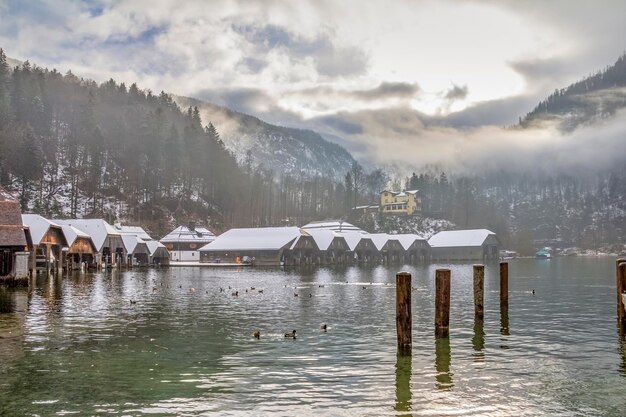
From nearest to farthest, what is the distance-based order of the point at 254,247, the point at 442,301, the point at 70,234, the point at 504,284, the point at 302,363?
the point at 302,363 → the point at 442,301 → the point at 504,284 → the point at 70,234 → the point at 254,247

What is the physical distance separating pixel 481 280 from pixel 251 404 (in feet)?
65.6

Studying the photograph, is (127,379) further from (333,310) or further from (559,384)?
(333,310)

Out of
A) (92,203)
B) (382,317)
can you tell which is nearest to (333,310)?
(382,317)

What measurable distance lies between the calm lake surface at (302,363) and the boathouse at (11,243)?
16.9 m

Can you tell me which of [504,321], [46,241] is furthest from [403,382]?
[46,241]

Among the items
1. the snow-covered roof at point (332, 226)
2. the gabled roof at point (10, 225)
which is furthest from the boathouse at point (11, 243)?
the snow-covered roof at point (332, 226)

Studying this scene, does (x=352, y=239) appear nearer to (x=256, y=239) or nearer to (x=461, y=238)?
(x=256, y=239)

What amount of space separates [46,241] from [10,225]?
2617 centimetres

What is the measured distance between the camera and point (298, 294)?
4819cm

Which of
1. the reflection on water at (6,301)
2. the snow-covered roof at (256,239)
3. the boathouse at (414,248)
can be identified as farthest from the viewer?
the boathouse at (414,248)

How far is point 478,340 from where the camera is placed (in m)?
24.5

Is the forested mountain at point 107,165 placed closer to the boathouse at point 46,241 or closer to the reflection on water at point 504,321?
the boathouse at point 46,241

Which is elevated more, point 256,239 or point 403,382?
point 256,239

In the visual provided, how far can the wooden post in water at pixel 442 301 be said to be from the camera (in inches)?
910
